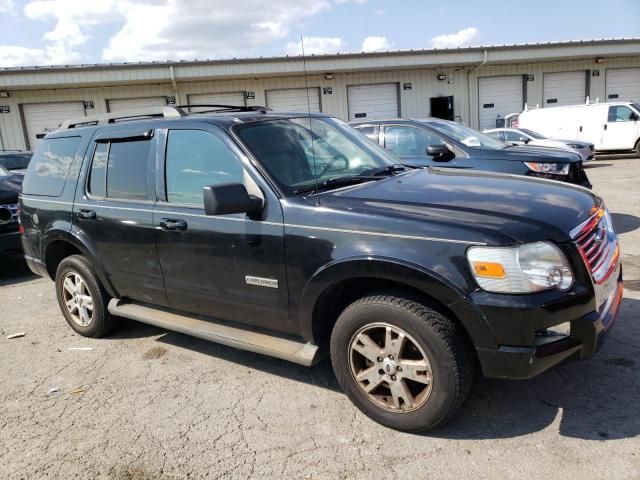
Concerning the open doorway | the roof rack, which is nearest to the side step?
the roof rack

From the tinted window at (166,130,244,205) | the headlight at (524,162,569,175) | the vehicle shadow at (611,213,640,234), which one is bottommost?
the vehicle shadow at (611,213,640,234)

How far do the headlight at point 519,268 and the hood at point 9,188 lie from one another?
6.66 metres

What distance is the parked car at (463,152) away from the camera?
22.0 ft

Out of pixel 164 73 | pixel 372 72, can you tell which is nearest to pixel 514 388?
pixel 164 73

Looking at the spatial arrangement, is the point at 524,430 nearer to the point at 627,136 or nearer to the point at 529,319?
the point at 529,319

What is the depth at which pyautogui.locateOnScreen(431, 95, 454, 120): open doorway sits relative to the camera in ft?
75.8

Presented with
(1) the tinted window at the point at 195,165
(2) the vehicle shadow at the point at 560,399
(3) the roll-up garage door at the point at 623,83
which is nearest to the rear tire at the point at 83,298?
(1) the tinted window at the point at 195,165

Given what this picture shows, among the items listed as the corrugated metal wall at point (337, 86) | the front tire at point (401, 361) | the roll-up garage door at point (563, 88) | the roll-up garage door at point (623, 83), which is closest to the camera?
the front tire at point (401, 361)

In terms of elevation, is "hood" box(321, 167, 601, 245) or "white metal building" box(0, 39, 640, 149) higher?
"white metal building" box(0, 39, 640, 149)

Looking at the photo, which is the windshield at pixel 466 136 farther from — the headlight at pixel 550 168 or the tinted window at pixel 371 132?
the tinted window at pixel 371 132

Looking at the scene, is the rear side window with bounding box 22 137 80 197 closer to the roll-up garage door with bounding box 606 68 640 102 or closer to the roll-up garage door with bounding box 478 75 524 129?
the roll-up garage door with bounding box 478 75 524 129

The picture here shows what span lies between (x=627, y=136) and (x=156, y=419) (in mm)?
18530

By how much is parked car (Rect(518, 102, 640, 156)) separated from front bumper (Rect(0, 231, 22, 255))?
57.0 feet

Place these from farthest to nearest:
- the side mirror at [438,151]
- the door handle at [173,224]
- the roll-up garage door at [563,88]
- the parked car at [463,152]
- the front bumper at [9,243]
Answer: the roll-up garage door at [563,88] → the front bumper at [9,243] → the parked car at [463,152] → the side mirror at [438,151] → the door handle at [173,224]
